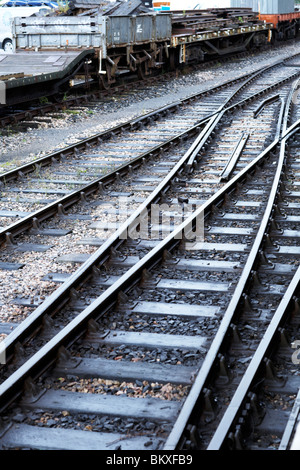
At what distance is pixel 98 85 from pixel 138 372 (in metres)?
15.8

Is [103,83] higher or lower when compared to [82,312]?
higher

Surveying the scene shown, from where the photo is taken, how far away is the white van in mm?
31808

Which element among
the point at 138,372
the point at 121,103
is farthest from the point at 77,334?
the point at 121,103

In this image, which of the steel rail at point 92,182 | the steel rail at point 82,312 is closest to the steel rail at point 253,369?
the steel rail at point 82,312

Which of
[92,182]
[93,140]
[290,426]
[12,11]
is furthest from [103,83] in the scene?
[12,11]

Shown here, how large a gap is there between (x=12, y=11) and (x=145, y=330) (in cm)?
3631

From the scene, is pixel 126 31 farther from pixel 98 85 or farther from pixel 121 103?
pixel 121 103

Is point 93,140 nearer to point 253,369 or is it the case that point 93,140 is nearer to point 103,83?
point 103,83

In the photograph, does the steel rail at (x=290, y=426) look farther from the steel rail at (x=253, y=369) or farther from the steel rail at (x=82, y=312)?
the steel rail at (x=82, y=312)

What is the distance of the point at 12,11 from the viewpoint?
38531 millimetres

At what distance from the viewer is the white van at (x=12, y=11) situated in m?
31.8

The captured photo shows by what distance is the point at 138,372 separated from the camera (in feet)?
16.2

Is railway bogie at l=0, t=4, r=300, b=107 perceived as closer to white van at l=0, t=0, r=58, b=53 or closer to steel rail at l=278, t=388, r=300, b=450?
white van at l=0, t=0, r=58, b=53

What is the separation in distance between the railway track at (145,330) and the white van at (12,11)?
24.3m
